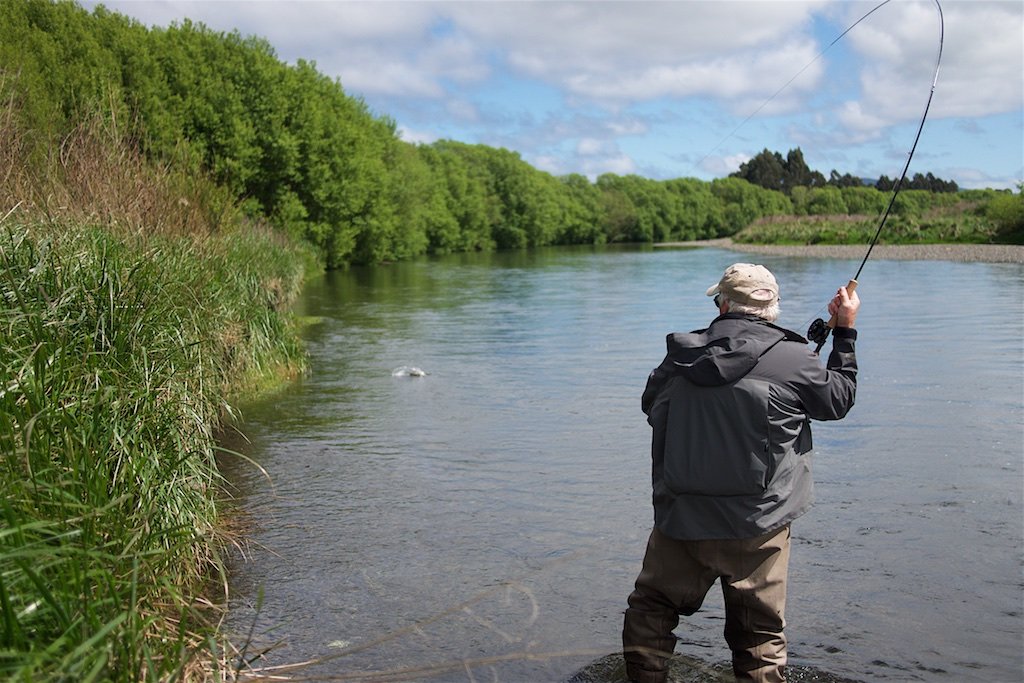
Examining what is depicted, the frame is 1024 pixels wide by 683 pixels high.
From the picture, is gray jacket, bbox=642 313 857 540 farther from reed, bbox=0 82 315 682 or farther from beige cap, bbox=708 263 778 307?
reed, bbox=0 82 315 682

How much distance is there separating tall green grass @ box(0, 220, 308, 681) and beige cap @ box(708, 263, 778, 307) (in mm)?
2566

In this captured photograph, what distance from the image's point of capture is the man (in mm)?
4359

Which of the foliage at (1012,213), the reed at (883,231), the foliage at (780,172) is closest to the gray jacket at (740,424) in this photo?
the foliage at (1012,213)

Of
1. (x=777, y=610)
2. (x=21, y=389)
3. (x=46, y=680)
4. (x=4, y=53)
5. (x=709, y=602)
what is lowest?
(x=709, y=602)

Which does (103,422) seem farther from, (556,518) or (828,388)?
(556,518)

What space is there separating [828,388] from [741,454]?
0.49 meters

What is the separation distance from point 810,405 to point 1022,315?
63.7 feet

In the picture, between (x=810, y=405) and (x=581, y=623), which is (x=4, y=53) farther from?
(x=810, y=405)

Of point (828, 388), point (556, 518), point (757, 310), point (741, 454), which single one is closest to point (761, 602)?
point (741, 454)

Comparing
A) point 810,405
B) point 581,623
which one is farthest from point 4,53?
point 810,405

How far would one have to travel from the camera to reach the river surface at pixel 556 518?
18.9ft

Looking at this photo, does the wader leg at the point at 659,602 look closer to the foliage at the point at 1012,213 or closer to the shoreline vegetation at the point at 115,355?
the shoreline vegetation at the point at 115,355

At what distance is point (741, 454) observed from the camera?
4344mm

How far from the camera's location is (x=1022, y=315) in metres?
21.4
